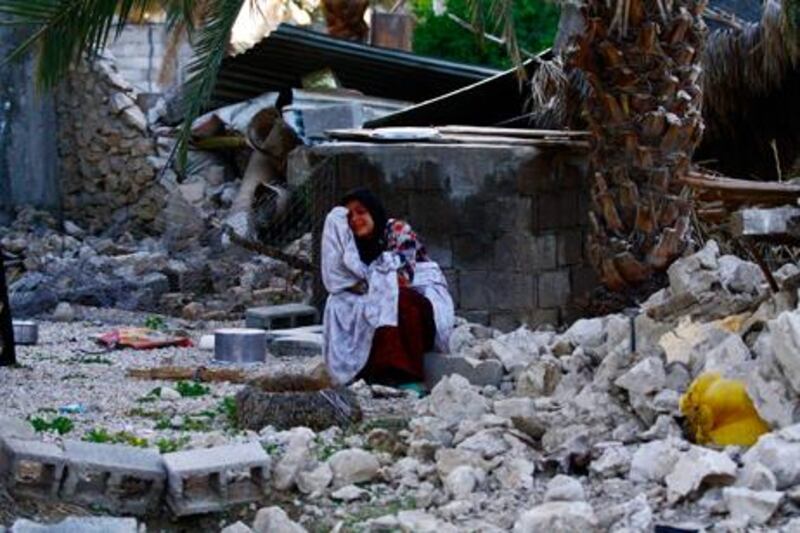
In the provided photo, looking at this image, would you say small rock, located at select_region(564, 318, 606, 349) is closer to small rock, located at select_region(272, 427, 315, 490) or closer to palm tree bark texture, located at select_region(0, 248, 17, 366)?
small rock, located at select_region(272, 427, 315, 490)

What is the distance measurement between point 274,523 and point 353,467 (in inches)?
26.0

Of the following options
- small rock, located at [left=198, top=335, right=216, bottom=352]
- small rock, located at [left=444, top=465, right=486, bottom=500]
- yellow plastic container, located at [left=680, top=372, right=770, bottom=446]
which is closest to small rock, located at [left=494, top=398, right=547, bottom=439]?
small rock, located at [left=444, top=465, right=486, bottom=500]

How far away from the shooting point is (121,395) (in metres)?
8.62

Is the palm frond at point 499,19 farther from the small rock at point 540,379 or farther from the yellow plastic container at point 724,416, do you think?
the yellow plastic container at point 724,416

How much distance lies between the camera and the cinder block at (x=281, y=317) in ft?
37.2

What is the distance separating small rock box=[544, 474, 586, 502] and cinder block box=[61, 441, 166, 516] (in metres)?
1.44

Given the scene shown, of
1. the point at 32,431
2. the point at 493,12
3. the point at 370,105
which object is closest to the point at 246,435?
the point at 32,431

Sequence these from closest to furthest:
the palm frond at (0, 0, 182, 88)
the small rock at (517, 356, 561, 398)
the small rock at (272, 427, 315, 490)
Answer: the small rock at (272, 427, 315, 490) < the palm frond at (0, 0, 182, 88) < the small rock at (517, 356, 561, 398)

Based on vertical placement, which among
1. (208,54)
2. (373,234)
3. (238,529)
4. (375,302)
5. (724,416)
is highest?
(208,54)

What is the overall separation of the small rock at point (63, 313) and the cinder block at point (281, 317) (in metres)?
1.72

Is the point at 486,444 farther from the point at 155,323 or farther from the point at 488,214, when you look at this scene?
the point at 155,323

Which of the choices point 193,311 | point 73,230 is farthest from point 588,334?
point 73,230

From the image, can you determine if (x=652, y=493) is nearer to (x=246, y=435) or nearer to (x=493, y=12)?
(x=246, y=435)

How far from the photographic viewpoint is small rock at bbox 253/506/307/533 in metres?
5.96
